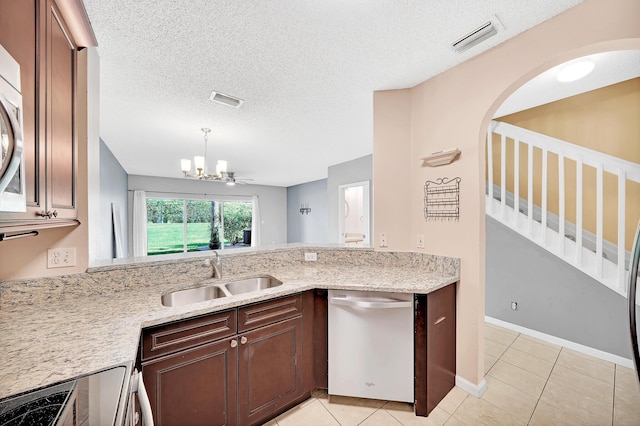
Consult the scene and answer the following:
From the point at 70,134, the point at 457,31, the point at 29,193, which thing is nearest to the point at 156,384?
the point at 29,193

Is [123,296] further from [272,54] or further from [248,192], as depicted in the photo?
[248,192]

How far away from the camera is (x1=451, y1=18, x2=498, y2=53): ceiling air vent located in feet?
5.11

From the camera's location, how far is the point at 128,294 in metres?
1.56

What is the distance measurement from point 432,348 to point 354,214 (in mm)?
4681

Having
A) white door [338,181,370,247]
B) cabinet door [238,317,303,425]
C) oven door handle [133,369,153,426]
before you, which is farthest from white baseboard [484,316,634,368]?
oven door handle [133,369,153,426]

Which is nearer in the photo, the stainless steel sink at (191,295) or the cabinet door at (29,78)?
the cabinet door at (29,78)

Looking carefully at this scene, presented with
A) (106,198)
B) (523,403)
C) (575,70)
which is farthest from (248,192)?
(523,403)

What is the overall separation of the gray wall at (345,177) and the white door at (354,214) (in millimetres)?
101

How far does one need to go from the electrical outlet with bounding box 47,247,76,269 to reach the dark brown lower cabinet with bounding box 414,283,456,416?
2.17 metres

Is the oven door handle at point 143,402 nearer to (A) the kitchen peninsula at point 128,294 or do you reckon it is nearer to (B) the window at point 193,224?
(A) the kitchen peninsula at point 128,294

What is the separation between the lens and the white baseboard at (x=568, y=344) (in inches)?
86.3

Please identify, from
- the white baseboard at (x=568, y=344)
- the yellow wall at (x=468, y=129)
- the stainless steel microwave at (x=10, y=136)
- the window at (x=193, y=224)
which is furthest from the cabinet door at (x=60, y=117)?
the window at (x=193, y=224)

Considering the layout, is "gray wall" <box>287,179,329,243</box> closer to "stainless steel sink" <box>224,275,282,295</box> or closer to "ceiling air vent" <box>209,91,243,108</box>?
"ceiling air vent" <box>209,91,243,108</box>

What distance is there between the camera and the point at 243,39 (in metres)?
1.61
